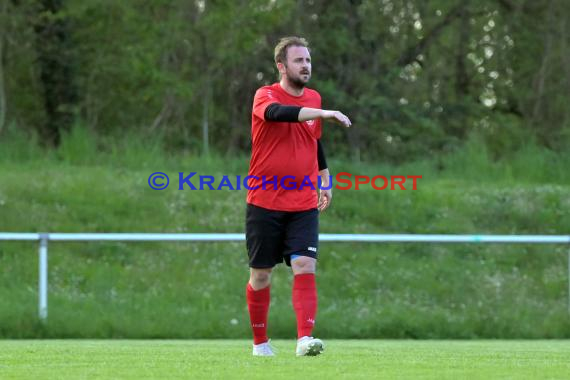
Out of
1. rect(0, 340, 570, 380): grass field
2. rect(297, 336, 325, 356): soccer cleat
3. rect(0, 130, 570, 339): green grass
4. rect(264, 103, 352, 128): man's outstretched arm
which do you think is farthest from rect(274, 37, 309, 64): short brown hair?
rect(0, 130, 570, 339): green grass

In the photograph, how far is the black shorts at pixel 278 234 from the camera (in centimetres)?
876

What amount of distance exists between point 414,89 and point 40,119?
959cm

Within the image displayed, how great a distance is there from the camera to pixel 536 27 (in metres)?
31.8

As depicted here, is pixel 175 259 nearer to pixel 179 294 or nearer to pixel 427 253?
pixel 179 294

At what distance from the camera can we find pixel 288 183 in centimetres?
878

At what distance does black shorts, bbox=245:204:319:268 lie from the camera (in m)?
8.76

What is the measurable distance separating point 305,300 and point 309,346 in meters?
0.44

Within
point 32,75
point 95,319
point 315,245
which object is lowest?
point 95,319

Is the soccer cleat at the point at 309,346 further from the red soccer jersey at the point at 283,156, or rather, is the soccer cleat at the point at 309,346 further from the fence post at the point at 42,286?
the fence post at the point at 42,286

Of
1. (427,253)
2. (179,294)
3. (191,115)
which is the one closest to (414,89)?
(191,115)

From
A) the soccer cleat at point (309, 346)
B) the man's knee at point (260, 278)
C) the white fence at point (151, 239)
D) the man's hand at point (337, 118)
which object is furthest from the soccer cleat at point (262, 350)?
the white fence at point (151, 239)

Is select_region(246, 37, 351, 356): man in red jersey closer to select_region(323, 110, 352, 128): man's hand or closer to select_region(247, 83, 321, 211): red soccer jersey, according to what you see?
select_region(247, 83, 321, 211): red soccer jersey

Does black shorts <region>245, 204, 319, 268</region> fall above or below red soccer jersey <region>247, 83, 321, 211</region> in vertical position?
below

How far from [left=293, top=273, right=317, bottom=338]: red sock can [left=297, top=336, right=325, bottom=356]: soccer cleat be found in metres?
0.17
